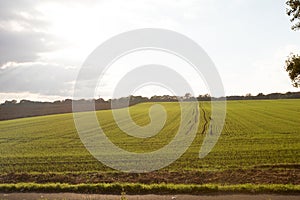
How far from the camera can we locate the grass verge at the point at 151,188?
15570 mm

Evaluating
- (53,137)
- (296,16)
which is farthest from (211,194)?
(53,137)

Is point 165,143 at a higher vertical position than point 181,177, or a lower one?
higher

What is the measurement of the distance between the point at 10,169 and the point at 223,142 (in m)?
16.8

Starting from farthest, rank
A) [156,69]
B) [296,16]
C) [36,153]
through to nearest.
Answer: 1. [36,153]
2. [156,69]
3. [296,16]

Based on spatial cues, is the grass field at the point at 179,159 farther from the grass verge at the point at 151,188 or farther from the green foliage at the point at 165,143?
the grass verge at the point at 151,188

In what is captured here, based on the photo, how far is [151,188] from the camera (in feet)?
53.5

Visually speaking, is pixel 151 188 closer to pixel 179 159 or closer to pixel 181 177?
pixel 181 177

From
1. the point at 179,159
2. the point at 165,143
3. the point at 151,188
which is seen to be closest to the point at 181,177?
the point at 151,188

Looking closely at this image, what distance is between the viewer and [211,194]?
15.2 metres

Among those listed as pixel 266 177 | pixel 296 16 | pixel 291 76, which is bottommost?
pixel 266 177

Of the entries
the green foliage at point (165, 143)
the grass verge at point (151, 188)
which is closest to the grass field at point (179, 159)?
the green foliage at point (165, 143)

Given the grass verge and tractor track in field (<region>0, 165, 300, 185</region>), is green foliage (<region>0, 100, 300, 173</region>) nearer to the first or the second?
tractor track in field (<region>0, 165, 300, 185</region>)

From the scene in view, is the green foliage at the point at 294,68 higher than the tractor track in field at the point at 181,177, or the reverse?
the green foliage at the point at 294,68

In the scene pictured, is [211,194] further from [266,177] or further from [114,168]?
[114,168]
